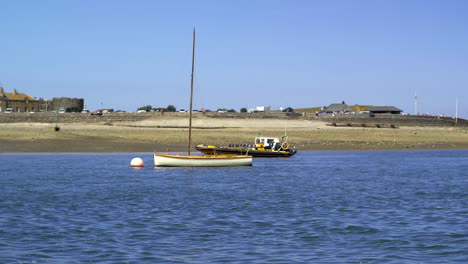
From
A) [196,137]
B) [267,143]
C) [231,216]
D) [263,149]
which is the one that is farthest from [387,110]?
[231,216]

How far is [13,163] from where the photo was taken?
45.0 meters

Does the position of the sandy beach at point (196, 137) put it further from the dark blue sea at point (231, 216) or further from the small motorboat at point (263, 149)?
the dark blue sea at point (231, 216)

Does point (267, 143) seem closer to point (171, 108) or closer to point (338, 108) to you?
point (171, 108)

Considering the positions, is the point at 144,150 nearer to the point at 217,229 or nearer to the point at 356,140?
the point at 356,140

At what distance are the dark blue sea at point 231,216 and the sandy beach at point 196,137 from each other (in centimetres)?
2054

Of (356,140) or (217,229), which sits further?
(356,140)

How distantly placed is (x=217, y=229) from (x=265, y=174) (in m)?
21.2

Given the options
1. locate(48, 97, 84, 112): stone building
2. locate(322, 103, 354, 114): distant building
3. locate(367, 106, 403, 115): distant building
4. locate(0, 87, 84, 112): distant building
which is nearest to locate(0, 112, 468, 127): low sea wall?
locate(367, 106, 403, 115): distant building

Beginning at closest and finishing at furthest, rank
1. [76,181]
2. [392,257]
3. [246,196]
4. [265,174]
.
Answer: [392,257]
[246,196]
[76,181]
[265,174]

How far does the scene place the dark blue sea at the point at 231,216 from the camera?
51.1 feet

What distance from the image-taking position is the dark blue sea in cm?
1556

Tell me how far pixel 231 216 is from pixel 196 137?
155 feet

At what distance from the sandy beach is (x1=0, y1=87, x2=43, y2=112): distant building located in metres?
55.0

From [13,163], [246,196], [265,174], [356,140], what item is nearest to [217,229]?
[246,196]
